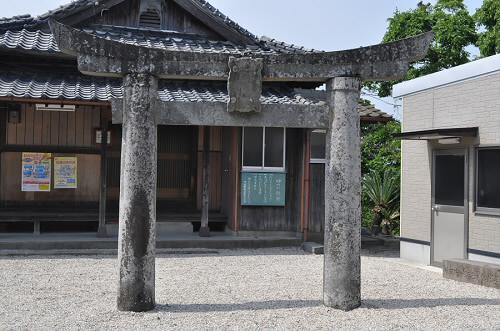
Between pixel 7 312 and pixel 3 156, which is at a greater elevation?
pixel 3 156

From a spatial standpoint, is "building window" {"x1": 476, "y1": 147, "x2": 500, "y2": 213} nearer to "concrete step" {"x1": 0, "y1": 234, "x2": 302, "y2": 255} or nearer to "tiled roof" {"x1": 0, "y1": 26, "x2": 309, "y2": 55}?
"concrete step" {"x1": 0, "y1": 234, "x2": 302, "y2": 255}

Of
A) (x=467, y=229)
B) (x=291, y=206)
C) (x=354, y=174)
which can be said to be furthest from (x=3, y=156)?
(x=467, y=229)

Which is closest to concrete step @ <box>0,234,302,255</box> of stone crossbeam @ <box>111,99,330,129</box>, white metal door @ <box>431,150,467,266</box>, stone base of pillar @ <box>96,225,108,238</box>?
stone base of pillar @ <box>96,225,108,238</box>

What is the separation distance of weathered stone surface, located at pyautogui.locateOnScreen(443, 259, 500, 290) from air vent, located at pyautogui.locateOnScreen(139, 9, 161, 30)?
9.29 metres

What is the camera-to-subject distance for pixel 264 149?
12.5 meters

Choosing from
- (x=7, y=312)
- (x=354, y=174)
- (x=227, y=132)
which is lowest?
(x=7, y=312)

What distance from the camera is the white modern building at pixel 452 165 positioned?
9094 mm

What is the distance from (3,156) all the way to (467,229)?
31.3 feet

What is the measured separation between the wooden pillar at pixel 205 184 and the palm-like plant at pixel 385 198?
5.88m

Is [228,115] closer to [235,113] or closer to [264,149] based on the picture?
[235,113]

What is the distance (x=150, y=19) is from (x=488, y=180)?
915cm

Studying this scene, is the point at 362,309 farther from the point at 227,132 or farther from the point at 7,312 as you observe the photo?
the point at 227,132

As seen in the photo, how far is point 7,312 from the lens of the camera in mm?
6328

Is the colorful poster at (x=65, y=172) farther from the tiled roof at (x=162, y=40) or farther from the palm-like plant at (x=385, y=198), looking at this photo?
the palm-like plant at (x=385, y=198)
